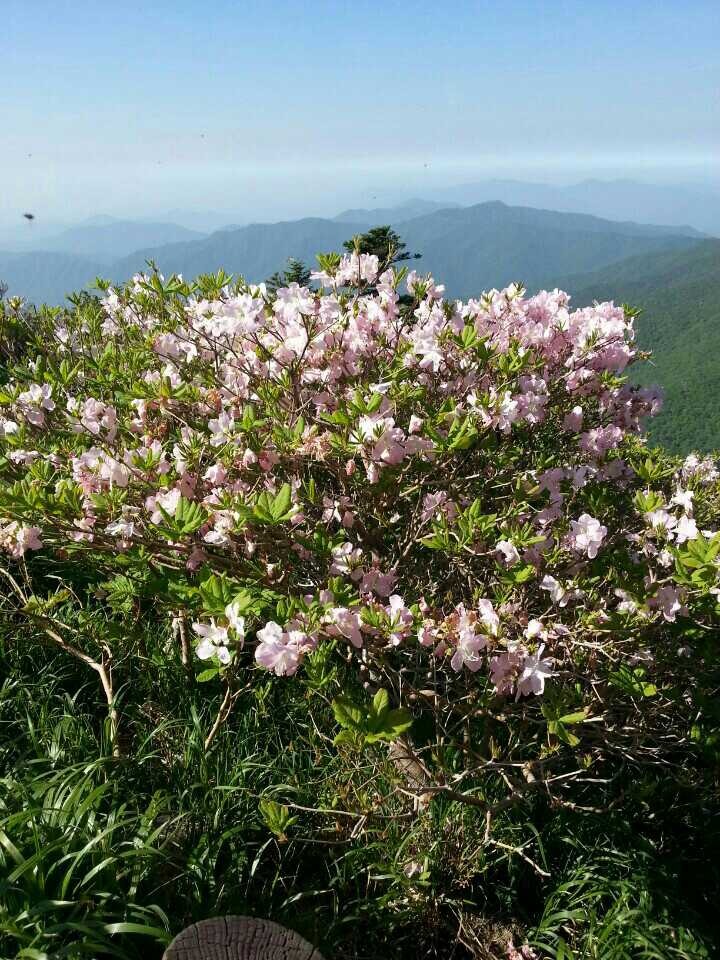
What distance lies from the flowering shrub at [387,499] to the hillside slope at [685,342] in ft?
77.1

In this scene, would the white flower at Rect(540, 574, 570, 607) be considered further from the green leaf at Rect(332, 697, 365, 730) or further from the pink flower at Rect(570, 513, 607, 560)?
the green leaf at Rect(332, 697, 365, 730)

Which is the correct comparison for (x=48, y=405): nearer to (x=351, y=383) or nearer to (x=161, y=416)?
(x=161, y=416)

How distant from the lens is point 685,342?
94375mm

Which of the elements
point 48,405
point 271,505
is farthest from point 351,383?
point 48,405

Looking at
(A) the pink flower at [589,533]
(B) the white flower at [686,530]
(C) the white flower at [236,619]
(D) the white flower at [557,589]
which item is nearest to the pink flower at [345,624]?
(C) the white flower at [236,619]

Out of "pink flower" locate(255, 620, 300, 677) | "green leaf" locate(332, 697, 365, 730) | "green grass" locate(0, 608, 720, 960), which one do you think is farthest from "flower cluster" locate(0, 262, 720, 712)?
"green grass" locate(0, 608, 720, 960)

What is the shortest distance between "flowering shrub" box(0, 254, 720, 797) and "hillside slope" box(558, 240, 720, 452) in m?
23.5

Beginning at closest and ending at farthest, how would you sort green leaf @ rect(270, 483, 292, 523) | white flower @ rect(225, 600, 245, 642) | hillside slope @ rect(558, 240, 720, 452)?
white flower @ rect(225, 600, 245, 642) < green leaf @ rect(270, 483, 292, 523) < hillside slope @ rect(558, 240, 720, 452)

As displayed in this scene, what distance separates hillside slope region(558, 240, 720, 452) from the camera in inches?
2405

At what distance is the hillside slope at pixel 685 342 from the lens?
61.1 meters

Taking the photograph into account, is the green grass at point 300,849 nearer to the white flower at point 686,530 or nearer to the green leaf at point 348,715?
the green leaf at point 348,715

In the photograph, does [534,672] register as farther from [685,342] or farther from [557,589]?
[685,342]

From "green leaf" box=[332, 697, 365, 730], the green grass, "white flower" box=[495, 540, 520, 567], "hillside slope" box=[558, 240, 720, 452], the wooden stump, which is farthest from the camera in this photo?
"hillside slope" box=[558, 240, 720, 452]

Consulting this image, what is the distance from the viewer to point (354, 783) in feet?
8.72
